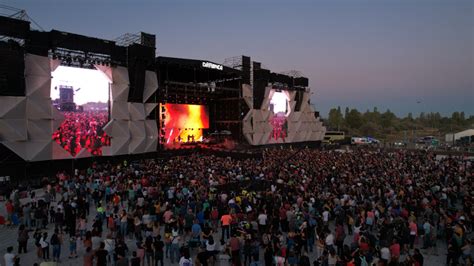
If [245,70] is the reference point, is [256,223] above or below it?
below

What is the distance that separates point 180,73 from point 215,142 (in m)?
9.60

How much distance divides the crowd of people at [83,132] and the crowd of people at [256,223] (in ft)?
24.1

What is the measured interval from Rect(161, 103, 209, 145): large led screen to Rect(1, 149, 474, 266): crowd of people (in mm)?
19551

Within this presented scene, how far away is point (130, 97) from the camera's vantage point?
2636cm

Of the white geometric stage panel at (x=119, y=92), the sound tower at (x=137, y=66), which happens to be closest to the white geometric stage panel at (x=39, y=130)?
the white geometric stage panel at (x=119, y=92)

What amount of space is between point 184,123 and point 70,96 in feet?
52.3

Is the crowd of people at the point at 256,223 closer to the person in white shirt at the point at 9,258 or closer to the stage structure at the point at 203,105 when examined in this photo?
the person in white shirt at the point at 9,258

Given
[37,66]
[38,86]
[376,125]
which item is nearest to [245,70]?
[37,66]

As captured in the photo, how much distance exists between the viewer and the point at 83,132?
23281 mm

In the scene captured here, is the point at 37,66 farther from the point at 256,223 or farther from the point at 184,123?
the point at 256,223

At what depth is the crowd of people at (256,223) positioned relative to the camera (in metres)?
7.91

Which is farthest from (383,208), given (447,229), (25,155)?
(25,155)

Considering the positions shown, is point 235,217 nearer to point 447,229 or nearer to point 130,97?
point 447,229

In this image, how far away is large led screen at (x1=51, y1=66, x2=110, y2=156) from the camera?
2192cm
